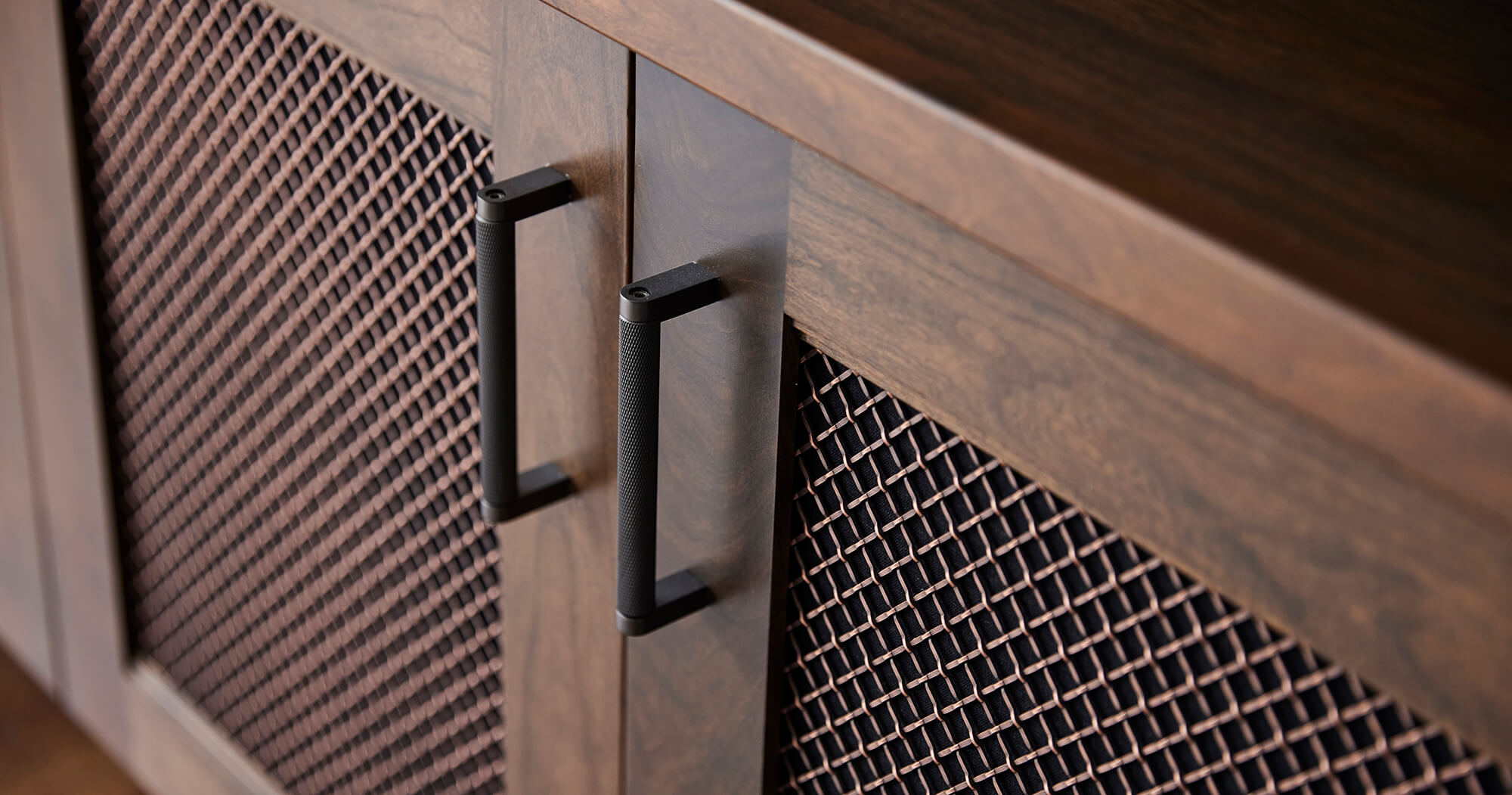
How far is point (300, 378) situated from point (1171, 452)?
20.7 inches

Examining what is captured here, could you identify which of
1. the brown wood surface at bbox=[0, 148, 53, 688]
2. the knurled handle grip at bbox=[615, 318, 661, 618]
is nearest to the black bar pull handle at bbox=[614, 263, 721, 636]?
the knurled handle grip at bbox=[615, 318, 661, 618]

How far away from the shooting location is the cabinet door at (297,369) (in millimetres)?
602

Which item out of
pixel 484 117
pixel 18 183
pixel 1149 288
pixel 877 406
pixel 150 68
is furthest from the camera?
pixel 18 183

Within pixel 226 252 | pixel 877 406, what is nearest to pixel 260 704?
pixel 226 252

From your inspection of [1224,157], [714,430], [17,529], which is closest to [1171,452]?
[1224,157]

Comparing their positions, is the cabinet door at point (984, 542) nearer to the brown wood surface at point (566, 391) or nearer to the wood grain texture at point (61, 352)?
the brown wood surface at point (566, 391)

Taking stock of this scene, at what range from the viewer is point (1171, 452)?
14.6 inches

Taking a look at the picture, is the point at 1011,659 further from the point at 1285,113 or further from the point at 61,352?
the point at 61,352

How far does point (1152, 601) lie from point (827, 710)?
18cm

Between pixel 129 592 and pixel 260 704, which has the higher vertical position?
pixel 129 592

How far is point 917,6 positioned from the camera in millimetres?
429

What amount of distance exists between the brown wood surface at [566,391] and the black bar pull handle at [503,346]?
10 millimetres

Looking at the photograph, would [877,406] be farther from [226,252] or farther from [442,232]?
[226,252]

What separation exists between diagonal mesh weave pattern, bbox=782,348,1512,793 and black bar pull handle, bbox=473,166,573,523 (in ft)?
0.43
